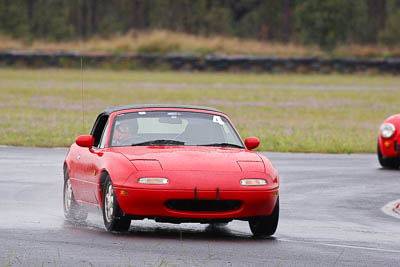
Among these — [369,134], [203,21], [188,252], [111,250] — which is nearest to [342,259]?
[188,252]

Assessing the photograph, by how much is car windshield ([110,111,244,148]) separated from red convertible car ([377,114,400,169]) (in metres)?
7.39

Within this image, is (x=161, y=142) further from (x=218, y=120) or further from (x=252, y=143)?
(x=252, y=143)

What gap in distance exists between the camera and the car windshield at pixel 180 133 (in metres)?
11.4

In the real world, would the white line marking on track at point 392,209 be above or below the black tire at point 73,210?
below

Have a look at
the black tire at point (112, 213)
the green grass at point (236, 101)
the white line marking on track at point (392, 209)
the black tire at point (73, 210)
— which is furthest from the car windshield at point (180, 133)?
the green grass at point (236, 101)

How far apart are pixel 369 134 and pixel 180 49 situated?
29.0 meters

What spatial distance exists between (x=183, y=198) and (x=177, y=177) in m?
0.21

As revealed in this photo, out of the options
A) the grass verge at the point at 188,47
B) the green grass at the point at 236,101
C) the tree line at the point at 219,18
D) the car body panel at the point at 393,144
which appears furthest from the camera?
the tree line at the point at 219,18

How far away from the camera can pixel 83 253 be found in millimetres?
9250

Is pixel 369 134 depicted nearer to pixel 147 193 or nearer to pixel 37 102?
pixel 37 102

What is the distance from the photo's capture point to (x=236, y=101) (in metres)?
37.1

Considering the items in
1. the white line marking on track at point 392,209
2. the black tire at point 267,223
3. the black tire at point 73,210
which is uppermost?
the black tire at point 267,223

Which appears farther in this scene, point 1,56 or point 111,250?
point 1,56

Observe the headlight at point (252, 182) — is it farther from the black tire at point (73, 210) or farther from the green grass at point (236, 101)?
the green grass at point (236, 101)
